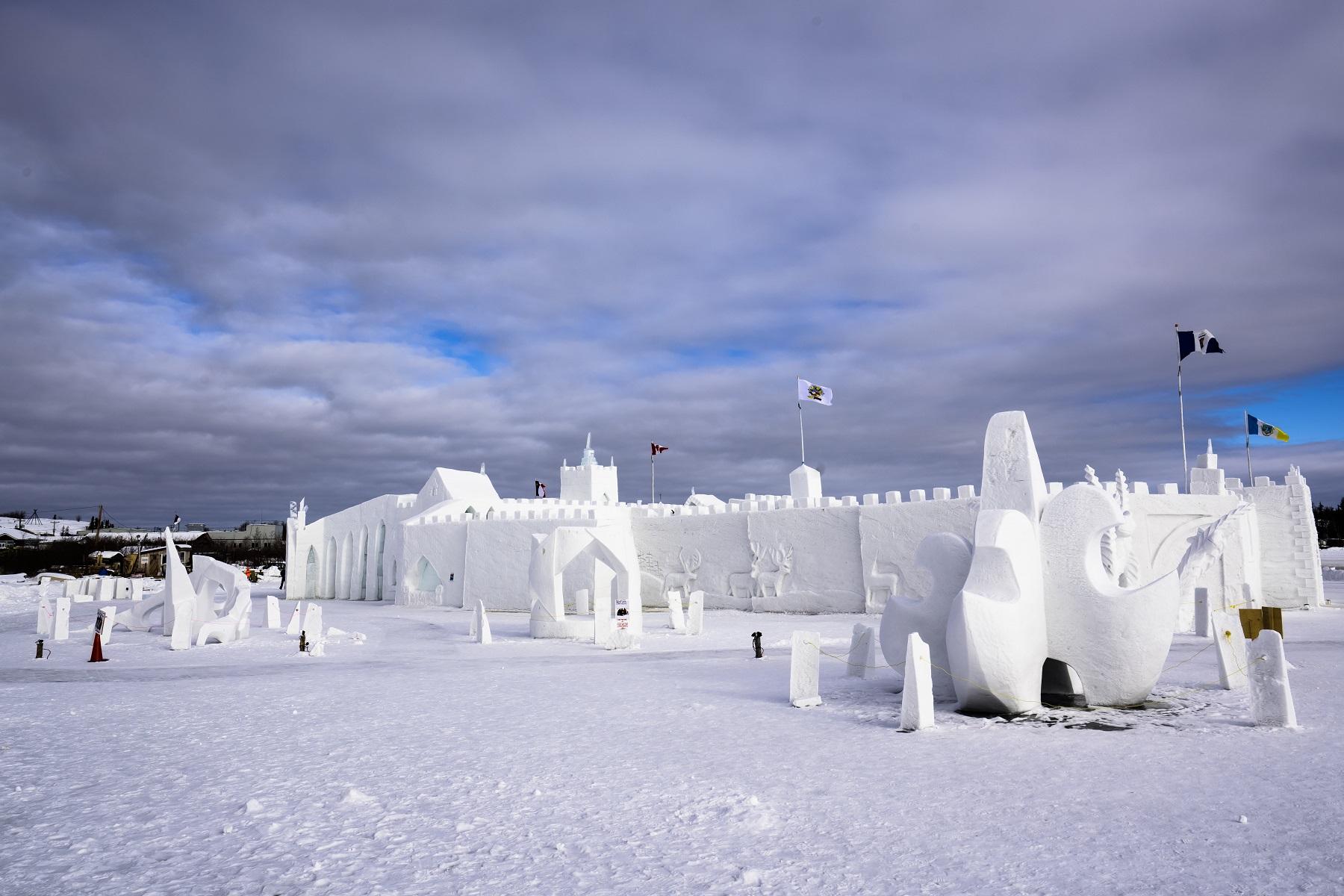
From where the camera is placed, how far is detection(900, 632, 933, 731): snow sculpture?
8.93m

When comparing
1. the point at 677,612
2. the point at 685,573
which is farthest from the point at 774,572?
the point at 677,612

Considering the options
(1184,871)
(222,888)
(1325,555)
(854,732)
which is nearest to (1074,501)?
(854,732)

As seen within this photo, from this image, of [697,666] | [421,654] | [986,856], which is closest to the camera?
[986,856]

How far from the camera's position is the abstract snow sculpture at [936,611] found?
11.2 metres

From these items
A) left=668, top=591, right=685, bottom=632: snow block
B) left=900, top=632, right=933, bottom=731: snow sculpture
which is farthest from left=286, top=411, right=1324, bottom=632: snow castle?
left=900, top=632, right=933, bottom=731: snow sculpture

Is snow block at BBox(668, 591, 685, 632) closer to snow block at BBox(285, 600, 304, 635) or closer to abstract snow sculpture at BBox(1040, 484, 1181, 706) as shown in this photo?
snow block at BBox(285, 600, 304, 635)

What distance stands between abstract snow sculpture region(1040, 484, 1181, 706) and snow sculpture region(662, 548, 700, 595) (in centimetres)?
2006

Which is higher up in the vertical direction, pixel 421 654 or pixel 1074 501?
pixel 1074 501

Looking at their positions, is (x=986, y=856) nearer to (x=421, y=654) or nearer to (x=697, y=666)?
(x=697, y=666)

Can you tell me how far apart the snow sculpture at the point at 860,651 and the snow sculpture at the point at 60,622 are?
758 inches

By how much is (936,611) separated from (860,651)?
2.40 meters

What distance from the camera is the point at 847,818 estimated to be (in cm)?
602

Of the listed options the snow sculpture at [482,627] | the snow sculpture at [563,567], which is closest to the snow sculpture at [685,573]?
the snow sculpture at [563,567]

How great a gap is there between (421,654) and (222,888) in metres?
12.7
